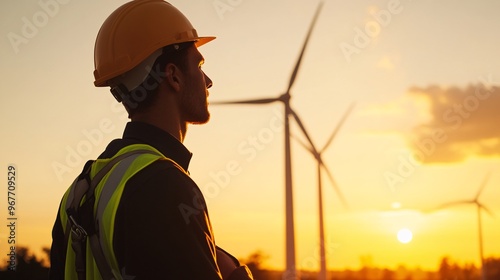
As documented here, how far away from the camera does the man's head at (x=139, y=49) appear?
4.67m

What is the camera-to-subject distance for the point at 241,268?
154 inches

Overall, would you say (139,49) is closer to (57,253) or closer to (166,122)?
(166,122)

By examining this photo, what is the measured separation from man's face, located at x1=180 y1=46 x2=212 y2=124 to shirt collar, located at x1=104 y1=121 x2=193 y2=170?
27 centimetres

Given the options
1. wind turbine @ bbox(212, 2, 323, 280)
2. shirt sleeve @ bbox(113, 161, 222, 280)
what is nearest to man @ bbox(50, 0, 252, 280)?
shirt sleeve @ bbox(113, 161, 222, 280)

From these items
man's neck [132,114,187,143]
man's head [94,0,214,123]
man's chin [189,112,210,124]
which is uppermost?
man's head [94,0,214,123]

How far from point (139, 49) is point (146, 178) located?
4.68ft

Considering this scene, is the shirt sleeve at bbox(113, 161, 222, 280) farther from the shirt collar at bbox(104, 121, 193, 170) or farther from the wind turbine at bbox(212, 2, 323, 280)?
the wind turbine at bbox(212, 2, 323, 280)

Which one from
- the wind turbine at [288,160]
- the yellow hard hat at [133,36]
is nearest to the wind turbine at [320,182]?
the wind turbine at [288,160]

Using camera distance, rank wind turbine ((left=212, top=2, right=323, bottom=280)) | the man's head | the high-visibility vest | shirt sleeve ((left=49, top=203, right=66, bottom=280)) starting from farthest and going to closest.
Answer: wind turbine ((left=212, top=2, right=323, bottom=280)), the man's head, shirt sleeve ((left=49, top=203, right=66, bottom=280)), the high-visibility vest

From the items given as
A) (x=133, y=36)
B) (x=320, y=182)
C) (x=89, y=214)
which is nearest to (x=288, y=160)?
(x=320, y=182)

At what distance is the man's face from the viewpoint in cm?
463

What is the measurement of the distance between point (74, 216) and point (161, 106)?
900mm

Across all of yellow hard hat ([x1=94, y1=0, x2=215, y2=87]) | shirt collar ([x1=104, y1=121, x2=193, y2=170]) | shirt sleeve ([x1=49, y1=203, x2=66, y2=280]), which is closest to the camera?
shirt collar ([x1=104, y1=121, x2=193, y2=170])

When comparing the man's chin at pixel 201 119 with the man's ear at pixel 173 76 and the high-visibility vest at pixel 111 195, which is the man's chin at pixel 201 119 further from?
the high-visibility vest at pixel 111 195
